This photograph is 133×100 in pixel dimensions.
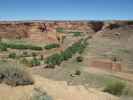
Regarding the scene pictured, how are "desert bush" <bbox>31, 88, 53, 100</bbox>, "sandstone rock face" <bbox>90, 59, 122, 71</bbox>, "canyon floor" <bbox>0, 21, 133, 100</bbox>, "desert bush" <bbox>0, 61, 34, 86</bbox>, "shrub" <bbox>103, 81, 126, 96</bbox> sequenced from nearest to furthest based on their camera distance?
"desert bush" <bbox>31, 88, 53, 100</bbox>
"canyon floor" <bbox>0, 21, 133, 100</bbox>
"desert bush" <bbox>0, 61, 34, 86</bbox>
"shrub" <bbox>103, 81, 126, 96</bbox>
"sandstone rock face" <bbox>90, 59, 122, 71</bbox>

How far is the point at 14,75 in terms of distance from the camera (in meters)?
12.9

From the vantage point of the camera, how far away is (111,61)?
92.5 feet

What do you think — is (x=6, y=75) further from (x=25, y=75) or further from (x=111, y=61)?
(x=111, y=61)

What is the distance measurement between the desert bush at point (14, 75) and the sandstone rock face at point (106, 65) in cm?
1390

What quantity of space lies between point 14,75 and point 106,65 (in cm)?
1532

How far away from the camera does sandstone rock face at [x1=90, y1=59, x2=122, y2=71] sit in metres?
26.3

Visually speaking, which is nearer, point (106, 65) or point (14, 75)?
point (14, 75)

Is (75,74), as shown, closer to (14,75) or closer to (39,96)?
(14,75)

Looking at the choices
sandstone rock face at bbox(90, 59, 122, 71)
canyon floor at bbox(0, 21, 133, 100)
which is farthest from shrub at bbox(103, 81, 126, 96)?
sandstone rock face at bbox(90, 59, 122, 71)

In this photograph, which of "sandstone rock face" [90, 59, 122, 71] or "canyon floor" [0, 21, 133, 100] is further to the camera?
"sandstone rock face" [90, 59, 122, 71]

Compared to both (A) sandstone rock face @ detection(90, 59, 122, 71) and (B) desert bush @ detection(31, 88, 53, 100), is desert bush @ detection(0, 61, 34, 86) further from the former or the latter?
(A) sandstone rock face @ detection(90, 59, 122, 71)

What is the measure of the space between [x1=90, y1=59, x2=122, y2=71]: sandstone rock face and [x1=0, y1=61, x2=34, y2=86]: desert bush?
45.6 ft

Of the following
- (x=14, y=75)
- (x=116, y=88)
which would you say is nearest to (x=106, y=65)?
(x=116, y=88)

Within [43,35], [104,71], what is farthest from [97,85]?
[43,35]
